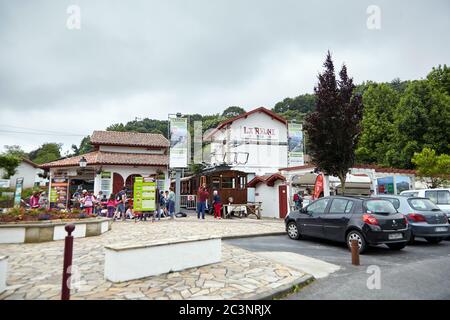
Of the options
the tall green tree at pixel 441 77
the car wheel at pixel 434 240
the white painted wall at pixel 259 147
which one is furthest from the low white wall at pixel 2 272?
the tall green tree at pixel 441 77

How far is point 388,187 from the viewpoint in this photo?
18.3 meters

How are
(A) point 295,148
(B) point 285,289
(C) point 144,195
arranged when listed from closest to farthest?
(B) point 285,289
(C) point 144,195
(A) point 295,148

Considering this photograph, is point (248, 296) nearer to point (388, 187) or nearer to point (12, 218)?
point (12, 218)

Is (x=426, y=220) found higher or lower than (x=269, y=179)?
lower

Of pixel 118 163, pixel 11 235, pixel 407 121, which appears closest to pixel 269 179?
pixel 118 163

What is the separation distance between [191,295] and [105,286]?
1.46 meters

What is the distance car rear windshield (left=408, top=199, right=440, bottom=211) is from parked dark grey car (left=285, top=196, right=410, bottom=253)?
1.65 m

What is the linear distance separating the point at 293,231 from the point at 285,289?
18.2 ft

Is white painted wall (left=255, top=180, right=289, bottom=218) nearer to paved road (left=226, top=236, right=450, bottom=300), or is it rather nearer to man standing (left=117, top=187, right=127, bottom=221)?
man standing (left=117, top=187, right=127, bottom=221)

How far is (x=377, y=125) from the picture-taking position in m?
34.0

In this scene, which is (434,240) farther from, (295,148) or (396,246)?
(295,148)

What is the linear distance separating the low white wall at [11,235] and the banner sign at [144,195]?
20.7 ft

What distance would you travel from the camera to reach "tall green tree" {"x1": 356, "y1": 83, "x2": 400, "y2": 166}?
32625 mm

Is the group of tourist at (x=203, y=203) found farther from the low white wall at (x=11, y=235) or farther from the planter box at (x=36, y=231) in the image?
the low white wall at (x=11, y=235)
